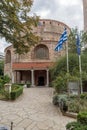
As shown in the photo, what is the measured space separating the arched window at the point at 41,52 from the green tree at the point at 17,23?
103 ft

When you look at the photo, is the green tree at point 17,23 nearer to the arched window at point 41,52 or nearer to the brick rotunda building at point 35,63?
the brick rotunda building at point 35,63

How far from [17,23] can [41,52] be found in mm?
33198

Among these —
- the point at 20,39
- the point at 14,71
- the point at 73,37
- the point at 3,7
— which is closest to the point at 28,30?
the point at 20,39

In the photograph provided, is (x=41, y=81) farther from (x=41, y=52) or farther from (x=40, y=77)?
(x=41, y=52)

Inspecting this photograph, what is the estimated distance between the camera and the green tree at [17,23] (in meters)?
8.12

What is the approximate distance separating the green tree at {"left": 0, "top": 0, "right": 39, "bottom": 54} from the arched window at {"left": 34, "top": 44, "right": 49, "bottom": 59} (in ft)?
103

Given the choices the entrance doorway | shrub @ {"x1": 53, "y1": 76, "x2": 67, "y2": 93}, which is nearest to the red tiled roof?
→ the entrance doorway

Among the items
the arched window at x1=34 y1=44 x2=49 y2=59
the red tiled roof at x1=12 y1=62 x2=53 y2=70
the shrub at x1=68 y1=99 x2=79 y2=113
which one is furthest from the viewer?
the arched window at x1=34 y1=44 x2=49 y2=59

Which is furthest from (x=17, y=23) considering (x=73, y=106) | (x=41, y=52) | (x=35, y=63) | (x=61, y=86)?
(x=41, y=52)

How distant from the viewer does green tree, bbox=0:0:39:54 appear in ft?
26.7

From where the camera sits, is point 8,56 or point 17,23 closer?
point 17,23

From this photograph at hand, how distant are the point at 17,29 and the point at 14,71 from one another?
32.1 m

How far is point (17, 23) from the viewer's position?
8.48 m

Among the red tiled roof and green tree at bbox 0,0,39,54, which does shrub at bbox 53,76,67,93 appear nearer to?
green tree at bbox 0,0,39,54
